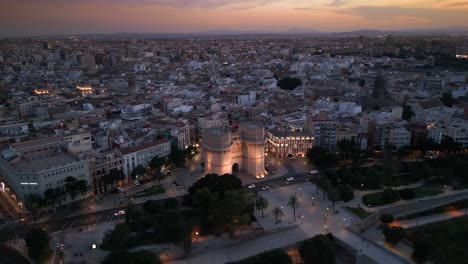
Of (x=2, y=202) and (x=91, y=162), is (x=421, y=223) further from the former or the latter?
(x=2, y=202)

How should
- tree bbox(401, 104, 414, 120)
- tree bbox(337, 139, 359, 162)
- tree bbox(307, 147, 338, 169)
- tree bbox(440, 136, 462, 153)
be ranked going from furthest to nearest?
1. tree bbox(401, 104, 414, 120)
2. tree bbox(440, 136, 462, 153)
3. tree bbox(337, 139, 359, 162)
4. tree bbox(307, 147, 338, 169)

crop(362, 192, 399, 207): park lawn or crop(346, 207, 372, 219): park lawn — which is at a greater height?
crop(362, 192, 399, 207): park lawn

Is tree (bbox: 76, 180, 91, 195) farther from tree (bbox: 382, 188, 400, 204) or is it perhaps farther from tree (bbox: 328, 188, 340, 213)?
tree (bbox: 382, 188, 400, 204)

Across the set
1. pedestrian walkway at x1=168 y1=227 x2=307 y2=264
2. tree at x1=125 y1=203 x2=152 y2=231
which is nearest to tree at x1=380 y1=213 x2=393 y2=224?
pedestrian walkway at x1=168 y1=227 x2=307 y2=264

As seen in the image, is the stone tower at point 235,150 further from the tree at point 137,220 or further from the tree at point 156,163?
the tree at point 137,220

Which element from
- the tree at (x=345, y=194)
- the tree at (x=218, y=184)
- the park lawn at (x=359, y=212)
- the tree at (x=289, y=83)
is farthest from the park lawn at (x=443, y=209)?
the tree at (x=289, y=83)
